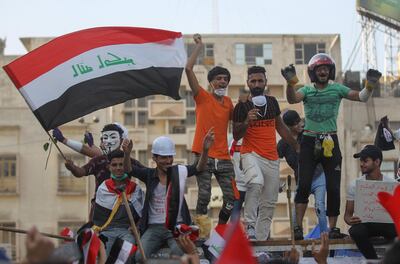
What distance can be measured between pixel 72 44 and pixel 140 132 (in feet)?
123

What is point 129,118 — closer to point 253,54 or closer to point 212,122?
point 253,54

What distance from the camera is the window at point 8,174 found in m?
48.7

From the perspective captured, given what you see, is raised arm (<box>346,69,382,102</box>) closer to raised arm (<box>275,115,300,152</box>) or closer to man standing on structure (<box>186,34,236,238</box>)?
raised arm (<box>275,115,300,152</box>)

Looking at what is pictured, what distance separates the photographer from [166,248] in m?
11.5

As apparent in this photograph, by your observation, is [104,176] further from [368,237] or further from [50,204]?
[50,204]

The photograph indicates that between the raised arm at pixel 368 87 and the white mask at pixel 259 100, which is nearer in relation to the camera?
the raised arm at pixel 368 87

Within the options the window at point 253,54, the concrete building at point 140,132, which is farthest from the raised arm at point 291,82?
the window at point 253,54

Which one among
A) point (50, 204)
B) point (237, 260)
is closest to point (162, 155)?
point (237, 260)

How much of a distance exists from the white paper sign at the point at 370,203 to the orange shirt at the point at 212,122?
1.60m

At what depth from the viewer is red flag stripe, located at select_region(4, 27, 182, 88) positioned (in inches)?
504

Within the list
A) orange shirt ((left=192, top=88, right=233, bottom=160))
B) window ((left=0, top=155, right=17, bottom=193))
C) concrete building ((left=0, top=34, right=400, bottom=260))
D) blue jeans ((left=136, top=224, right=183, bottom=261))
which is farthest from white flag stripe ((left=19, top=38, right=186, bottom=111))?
window ((left=0, top=155, right=17, bottom=193))

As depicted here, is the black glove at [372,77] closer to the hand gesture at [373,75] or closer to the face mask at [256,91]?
the hand gesture at [373,75]

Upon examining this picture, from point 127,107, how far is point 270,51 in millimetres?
7956

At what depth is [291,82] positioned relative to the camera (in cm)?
1173
